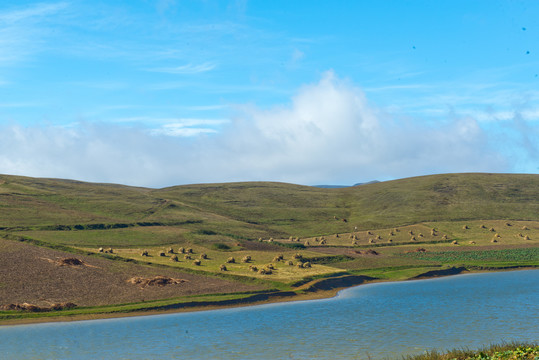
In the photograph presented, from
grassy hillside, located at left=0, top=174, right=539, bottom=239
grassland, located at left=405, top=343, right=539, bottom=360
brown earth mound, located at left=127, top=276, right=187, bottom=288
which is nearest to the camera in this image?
grassland, located at left=405, top=343, right=539, bottom=360

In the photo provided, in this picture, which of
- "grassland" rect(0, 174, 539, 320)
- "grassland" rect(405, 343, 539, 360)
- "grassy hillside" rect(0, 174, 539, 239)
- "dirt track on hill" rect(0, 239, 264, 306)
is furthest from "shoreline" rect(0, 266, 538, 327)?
"grassy hillside" rect(0, 174, 539, 239)

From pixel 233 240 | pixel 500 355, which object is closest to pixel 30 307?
pixel 500 355

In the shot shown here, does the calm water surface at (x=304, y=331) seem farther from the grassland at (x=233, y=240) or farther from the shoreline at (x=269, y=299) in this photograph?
the grassland at (x=233, y=240)

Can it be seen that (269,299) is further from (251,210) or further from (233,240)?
(251,210)

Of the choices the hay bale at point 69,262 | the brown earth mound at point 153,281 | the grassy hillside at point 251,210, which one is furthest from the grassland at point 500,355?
the grassy hillside at point 251,210

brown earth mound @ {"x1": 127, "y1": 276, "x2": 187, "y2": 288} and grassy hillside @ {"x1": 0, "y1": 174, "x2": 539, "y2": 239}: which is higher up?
grassy hillside @ {"x1": 0, "y1": 174, "x2": 539, "y2": 239}

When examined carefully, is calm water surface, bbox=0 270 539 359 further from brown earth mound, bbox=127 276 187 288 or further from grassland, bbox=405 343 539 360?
brown earth mound, bbox=127 276 187 288

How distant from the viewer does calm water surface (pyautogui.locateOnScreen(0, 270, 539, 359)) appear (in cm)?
4112

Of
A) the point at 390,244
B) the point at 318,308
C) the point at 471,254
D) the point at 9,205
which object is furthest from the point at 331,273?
the point at 9,205

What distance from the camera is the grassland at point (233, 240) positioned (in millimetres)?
67000

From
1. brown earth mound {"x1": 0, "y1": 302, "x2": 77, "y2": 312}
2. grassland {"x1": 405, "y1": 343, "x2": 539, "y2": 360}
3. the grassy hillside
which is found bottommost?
brown earth mound {"x1": 0, "y1": 302, "x2": 77, "y2": 312}

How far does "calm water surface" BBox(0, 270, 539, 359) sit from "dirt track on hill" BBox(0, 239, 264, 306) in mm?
7937

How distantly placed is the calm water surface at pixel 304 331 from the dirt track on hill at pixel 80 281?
7.94 m

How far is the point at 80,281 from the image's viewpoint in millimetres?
67125
